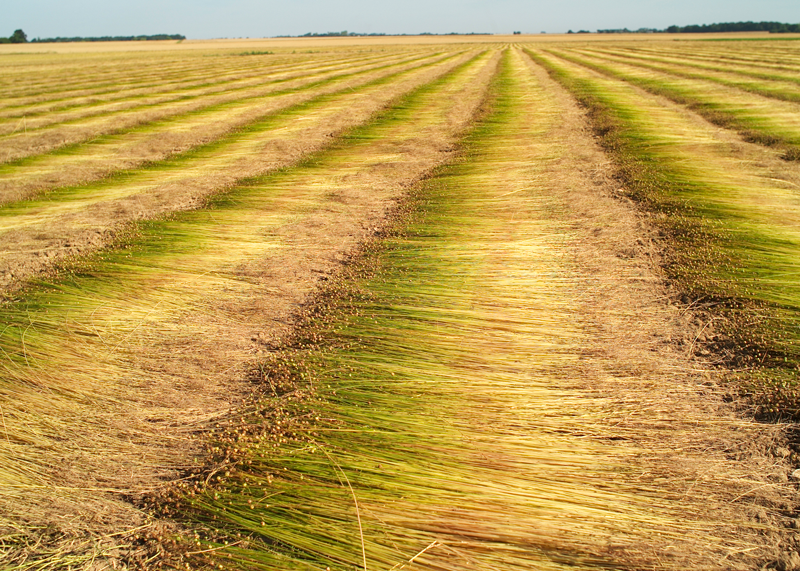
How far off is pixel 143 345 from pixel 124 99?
16245mm

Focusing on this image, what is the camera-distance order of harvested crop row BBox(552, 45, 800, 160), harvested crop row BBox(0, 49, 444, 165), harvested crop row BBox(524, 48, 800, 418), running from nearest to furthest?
1. harvested crop row BBox(524, 48, 800, 418)
2. harvested crop row BBox(552, 45, 800, 160)
3. harvested crop row BBox(0, 49, 444, 165)

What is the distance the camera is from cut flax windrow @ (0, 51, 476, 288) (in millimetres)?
5719

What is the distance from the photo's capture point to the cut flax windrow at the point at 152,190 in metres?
5.72

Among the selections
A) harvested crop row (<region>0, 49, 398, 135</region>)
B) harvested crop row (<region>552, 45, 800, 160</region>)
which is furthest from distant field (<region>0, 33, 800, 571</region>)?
harvested crop row (<region>0, 49, 398, 135</region>)

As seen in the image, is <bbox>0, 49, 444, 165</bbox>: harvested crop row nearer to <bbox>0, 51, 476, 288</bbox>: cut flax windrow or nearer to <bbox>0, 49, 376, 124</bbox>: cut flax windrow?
<bbox>0, 49, 376, 124</bbox>: cut flax windrow

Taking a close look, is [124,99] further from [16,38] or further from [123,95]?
[16,38]

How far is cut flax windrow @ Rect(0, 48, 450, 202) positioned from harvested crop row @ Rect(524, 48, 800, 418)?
28.6ft

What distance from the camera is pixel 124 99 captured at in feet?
54.7

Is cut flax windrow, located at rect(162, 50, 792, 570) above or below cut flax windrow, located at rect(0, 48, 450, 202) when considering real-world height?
below

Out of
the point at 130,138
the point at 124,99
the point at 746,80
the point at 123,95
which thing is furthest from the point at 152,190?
the point at 746,80

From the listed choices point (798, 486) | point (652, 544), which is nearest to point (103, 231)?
point (652, 544)

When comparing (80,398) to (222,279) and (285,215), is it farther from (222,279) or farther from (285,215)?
(285,215)

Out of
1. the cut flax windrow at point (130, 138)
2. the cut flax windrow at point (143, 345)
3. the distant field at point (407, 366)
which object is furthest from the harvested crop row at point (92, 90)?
the cut flax windrow at point (143, 345)

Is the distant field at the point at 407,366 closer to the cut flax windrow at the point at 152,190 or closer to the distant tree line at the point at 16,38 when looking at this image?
the cut flax windrow at the point at 152,190
